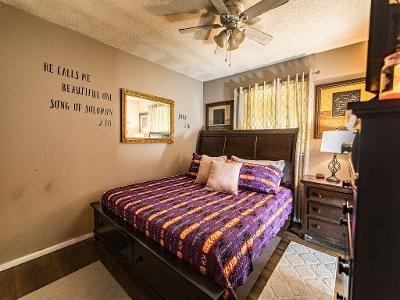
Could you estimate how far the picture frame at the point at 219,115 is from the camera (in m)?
3.57

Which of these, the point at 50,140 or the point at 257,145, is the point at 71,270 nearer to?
the point at 50,140

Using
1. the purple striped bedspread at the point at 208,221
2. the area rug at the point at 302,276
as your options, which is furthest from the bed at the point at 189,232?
the area rug at the point at 302,276

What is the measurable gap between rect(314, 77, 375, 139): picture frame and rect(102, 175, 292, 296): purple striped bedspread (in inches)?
45.2

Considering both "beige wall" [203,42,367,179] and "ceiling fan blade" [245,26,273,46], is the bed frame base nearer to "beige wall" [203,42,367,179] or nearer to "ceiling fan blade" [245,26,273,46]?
"beige wall" [203,42,367,179]

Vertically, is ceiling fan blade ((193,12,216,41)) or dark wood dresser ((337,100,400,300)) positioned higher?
ceiling fan blade ((193,12,216,41))

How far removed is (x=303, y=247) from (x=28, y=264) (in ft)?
9.82

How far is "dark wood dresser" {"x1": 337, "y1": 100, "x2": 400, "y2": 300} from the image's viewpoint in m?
0.57

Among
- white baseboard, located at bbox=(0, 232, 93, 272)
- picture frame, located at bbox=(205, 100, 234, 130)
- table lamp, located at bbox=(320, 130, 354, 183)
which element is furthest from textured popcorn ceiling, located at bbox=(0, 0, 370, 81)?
white baseboard, located at bbox=(0, 232, 93, 272)

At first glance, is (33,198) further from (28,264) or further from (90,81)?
(90,81)

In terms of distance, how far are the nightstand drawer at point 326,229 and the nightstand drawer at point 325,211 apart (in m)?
0.07

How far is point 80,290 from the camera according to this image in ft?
5.27

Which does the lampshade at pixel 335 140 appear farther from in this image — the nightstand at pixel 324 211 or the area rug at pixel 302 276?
the area rug at pixel 302 276

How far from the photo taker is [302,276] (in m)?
1.77

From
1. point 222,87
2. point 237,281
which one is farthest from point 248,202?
point 222,87
